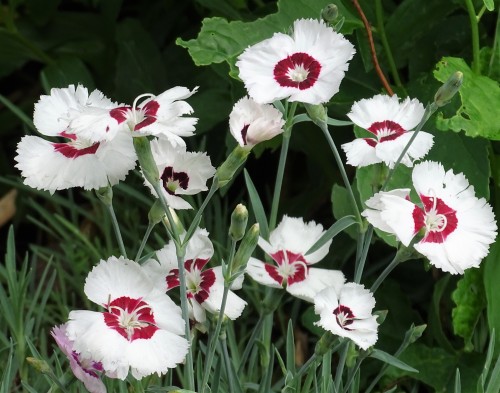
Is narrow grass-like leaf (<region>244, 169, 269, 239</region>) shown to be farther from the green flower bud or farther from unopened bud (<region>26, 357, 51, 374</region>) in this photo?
unopened bud (<region>26, 357, 51, 374</region>)

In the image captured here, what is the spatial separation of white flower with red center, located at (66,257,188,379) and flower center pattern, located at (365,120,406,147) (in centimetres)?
21

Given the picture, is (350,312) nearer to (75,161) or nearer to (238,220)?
(238,220)

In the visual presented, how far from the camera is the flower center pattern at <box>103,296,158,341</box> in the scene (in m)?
0.63

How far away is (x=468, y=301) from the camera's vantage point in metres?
1.09

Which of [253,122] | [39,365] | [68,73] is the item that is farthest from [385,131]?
[68,73]

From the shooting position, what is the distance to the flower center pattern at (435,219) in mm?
666

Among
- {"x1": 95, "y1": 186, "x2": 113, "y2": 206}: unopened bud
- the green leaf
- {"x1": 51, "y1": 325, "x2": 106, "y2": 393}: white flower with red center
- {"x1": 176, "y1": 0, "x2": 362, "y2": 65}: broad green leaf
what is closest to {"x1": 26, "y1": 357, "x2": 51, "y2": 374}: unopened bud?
{"x1": 51, "y1": 325, "x2": 106, "y2": 393}: white flower with red center

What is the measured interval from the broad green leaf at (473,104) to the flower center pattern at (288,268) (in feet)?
0.71

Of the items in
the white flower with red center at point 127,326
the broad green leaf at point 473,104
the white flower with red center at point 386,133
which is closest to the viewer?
the white flower with red center at point 127,326

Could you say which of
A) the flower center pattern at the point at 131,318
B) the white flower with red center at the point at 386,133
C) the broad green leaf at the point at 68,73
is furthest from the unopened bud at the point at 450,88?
the broad green leaf at the point at 68,73

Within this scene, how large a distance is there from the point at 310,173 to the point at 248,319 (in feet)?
1.01

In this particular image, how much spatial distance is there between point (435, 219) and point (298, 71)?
0.15m

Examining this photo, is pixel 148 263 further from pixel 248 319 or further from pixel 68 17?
pixel 68 17

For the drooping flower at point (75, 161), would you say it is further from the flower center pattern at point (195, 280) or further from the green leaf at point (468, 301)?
the green leaf at point (468, 301)
